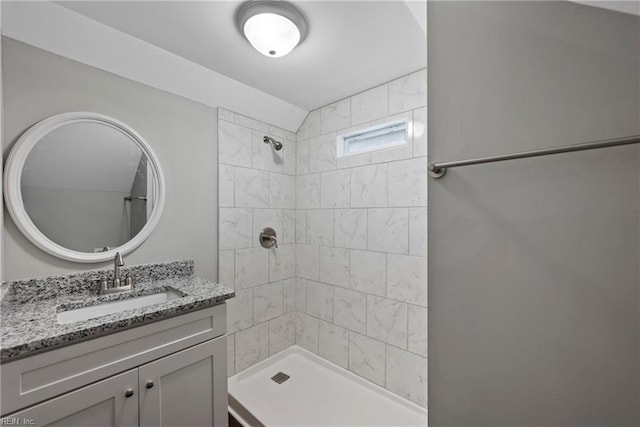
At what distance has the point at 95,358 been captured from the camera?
0.98m

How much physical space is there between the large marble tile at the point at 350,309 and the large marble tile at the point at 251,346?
61 cm

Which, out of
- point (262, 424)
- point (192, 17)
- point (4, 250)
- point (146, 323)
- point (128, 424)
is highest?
point (192, 17)

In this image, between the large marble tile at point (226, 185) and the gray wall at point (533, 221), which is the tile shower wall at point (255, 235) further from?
the gray wall at point (533, 221)

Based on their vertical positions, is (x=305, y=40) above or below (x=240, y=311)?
above

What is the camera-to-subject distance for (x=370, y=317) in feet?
6.40

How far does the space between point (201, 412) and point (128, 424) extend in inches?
12.5

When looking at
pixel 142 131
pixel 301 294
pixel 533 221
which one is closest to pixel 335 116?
pixel 142 131

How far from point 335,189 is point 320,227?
13.9 inches

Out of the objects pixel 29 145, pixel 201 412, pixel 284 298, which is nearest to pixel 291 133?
pixel 284 298

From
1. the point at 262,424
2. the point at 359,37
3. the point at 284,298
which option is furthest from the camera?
the point at 284,298

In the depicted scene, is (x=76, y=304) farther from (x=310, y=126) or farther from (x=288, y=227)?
(x=310, y=126)

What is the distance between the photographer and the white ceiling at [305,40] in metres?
1.21

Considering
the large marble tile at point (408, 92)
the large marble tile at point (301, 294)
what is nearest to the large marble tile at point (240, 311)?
the large marble tile at point (301, 294)

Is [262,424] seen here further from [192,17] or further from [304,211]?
[192,17]
